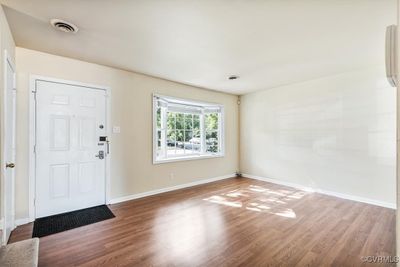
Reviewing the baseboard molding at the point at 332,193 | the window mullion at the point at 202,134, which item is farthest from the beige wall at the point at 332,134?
the window mullion at the point at 202,134

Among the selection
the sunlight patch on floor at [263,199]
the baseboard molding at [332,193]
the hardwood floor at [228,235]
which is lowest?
the hardwood floor at [228,235]

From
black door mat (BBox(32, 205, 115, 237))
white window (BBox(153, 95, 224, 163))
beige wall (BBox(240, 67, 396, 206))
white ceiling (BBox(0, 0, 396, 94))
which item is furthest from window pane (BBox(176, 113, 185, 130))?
black door mat (BBox(32, 205, 115, 237))

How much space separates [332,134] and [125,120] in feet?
12.8

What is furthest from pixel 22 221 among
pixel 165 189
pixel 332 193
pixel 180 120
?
pixel 332 193

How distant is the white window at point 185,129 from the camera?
13.8ft

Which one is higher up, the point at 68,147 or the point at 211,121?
the point at 211,121

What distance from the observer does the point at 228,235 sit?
7.80 feet

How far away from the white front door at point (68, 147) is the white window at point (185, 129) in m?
1.07

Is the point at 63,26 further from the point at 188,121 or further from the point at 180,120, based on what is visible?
the point at 188,121

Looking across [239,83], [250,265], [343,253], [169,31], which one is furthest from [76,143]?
[343,253]

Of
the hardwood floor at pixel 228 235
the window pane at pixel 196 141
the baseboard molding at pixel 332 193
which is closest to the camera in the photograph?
the hardwood floor at pixel 228 235

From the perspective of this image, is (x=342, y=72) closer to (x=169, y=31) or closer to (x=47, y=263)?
(x=169, y=31)

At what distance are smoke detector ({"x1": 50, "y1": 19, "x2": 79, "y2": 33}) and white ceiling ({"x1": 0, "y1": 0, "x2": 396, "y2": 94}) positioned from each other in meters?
0.06

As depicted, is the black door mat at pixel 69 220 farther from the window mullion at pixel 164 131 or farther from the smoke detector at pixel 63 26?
the smoke detector at pixel 63 26
